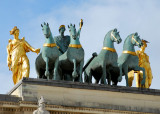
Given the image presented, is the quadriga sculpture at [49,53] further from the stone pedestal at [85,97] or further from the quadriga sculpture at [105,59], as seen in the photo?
the quadriga sculpture at [105,59]

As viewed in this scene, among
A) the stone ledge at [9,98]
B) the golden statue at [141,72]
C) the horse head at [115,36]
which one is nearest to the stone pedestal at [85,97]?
the stone ledge at [9,98]

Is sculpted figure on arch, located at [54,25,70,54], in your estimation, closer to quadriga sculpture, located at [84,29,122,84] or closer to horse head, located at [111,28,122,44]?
quadriga sculpture, located at [84,29,122,84]

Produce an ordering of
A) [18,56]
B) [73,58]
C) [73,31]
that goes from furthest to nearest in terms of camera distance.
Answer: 1. [18,56]
2. [73,31]
3. [73,58]

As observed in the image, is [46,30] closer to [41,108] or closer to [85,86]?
[85,86]

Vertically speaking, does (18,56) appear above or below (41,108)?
above

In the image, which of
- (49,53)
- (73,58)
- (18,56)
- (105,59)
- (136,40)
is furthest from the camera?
(18,56)

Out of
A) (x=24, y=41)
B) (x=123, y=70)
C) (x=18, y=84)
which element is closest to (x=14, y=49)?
(x=24, y=41)

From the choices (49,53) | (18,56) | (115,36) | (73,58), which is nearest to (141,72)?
(115,36)

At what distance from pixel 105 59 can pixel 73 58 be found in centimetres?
159

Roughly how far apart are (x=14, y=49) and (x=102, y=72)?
14.5ft

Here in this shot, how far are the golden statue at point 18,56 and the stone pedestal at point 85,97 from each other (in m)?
1.35

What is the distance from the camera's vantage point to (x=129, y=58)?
3000 cm

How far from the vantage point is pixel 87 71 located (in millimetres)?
30328

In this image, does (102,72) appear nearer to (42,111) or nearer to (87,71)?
(87,71)
